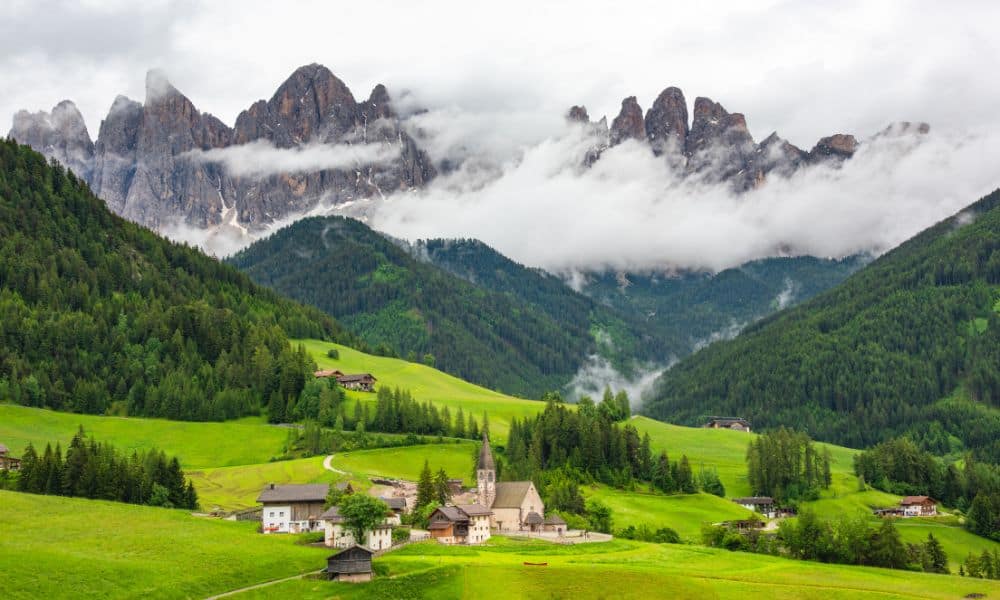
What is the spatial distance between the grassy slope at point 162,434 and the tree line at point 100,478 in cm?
3596

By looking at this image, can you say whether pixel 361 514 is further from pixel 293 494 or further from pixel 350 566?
pixel 293 494

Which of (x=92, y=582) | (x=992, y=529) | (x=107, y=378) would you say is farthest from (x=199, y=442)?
(x=992, y=529)

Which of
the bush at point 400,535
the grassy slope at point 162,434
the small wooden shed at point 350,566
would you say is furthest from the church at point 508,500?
the grassy slope at point 162,434

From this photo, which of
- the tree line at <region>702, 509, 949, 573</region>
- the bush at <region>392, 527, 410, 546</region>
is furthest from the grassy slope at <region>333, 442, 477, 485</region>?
the tree line at <region>702, 509, 949, 573</region>

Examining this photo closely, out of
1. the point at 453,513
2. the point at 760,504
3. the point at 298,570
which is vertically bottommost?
the point at 760,504

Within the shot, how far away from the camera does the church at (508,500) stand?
134625mm

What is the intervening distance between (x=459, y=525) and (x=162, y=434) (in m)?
77.0

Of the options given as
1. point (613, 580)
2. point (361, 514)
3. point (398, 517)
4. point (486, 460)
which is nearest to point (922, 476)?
point (486, 460)

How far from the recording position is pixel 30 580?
76.3m

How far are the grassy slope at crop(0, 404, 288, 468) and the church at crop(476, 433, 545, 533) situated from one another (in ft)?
149

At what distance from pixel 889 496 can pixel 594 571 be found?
109098 millimetres

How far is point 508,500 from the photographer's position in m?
137

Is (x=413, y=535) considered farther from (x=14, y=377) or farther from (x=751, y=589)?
(x=14, y=377)

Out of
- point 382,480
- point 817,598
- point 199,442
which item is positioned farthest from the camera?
point 199,442
